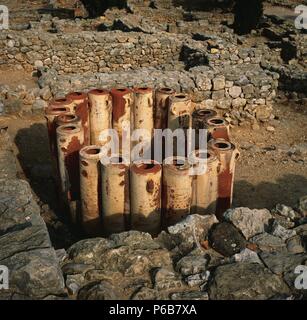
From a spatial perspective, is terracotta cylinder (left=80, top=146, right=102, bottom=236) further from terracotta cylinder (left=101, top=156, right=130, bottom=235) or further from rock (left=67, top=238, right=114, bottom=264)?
rock (left=67, top=238, right=114, bottom=264)

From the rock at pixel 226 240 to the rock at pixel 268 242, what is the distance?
0.15 metres

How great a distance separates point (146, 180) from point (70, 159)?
1.49 meters

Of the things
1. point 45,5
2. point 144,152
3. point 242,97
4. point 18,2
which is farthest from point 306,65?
point 18,2

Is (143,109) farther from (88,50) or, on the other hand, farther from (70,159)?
(88,50)

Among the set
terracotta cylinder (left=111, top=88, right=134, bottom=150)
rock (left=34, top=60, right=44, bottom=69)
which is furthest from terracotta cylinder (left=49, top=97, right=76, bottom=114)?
rock (left=34, top=60, right=44, bottom=69)

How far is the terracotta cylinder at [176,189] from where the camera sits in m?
5.47

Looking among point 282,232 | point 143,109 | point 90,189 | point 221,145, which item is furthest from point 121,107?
point 282,232

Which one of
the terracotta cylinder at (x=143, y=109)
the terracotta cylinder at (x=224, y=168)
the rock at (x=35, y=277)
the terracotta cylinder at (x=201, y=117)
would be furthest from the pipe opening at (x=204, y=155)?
the rock at (x=35, y=277)

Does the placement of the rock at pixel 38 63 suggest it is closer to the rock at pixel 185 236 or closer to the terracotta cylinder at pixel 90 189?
the terracotta cylinder at pixel 90 189

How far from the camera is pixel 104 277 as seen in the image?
3.94 meters

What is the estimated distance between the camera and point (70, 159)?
633 centimetres

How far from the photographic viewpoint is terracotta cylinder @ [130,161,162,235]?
213 inches
